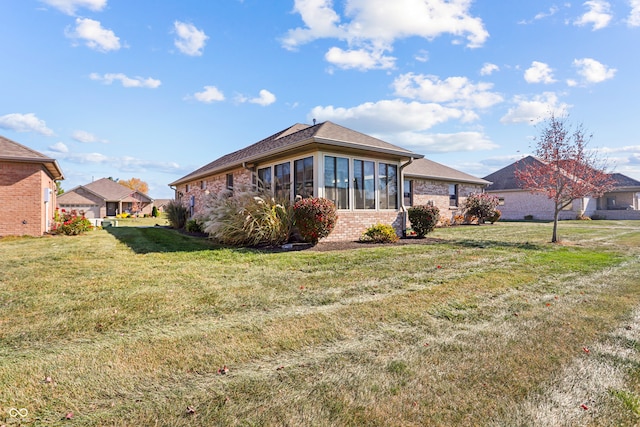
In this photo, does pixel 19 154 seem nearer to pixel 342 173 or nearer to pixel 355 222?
pixel 342 173

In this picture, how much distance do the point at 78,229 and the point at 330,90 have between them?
12.9 m

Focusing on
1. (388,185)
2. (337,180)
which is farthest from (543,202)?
(337,180)

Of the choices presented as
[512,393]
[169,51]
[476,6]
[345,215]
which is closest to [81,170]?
[169,51]

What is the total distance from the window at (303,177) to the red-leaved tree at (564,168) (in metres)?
8.31

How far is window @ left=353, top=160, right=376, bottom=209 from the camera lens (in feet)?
36.4

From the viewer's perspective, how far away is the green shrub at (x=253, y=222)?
9.30m

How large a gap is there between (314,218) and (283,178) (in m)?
3.30

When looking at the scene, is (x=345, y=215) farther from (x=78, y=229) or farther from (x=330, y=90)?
(x=78, y=229)

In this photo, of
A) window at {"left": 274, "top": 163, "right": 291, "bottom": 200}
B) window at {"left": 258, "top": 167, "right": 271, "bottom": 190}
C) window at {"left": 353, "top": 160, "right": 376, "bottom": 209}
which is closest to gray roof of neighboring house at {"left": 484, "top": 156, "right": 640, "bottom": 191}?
window at {"left": 353, "top": 160, "right": 376, "bottom": 209}

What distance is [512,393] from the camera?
242 cm

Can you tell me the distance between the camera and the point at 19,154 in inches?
487

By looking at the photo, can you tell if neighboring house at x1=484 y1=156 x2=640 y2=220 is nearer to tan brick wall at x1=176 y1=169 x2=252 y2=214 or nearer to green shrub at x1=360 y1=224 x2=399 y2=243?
green shrub at x1=360 y1=224 x2=399 y2=243

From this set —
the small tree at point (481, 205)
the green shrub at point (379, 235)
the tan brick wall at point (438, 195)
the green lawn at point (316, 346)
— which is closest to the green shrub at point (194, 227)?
the green shrub at point (379, 235)

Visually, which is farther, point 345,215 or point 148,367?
point 345,215
